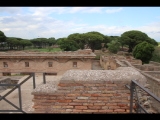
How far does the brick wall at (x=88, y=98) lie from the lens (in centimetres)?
321

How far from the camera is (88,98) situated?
3.21 m

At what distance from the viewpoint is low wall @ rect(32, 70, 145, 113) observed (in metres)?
3.21

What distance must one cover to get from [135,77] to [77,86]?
47.7 inches

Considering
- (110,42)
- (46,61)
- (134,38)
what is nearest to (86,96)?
(46,61)

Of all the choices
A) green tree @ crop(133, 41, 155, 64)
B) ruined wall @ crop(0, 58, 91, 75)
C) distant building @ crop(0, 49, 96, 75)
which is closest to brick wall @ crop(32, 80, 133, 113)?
distant building @ crop(0, 49, 96, 75)

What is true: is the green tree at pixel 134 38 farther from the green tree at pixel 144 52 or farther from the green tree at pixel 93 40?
the green tree at pixel 144 52

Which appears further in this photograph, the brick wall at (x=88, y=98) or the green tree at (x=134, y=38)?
the green tree at (x=134, y=38)

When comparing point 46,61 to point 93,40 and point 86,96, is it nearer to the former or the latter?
point 86,96

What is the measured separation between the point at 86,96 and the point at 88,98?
57mm

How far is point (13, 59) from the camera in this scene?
49.8 feet

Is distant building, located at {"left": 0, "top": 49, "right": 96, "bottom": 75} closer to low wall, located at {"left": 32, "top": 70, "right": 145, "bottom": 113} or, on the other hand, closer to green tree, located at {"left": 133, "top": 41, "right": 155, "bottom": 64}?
low wall, located at {"left": 32, "top": 70, "right": 145, "bottom": 113}

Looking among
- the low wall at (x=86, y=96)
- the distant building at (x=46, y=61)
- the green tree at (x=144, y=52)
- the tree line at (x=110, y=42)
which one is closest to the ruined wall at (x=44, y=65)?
the distant building at (x=46, y=61)

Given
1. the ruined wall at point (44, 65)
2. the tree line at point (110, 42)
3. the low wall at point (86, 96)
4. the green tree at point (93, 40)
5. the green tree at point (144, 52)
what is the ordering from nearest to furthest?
1. the low wall at point (86, 96)
2. the ruined wall at point (44, 65)
3. the green tree at point (144, 52)
4. the tree line at point (110, 42)
5. the green tree at point (93, 40)
